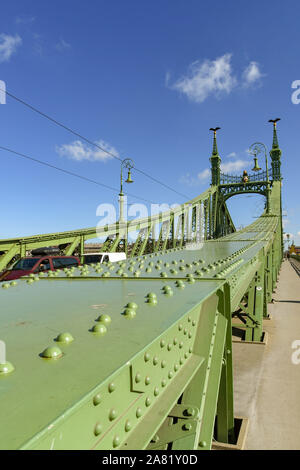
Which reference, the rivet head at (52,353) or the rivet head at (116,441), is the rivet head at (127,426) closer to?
the rivet head at (116,441)

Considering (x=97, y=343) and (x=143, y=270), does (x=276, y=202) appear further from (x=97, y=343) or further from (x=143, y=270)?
(x=97, y=343)

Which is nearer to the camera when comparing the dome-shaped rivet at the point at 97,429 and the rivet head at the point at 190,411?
the dome-shaped rivet at the point at 97,429

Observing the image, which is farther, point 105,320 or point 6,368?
point 105,320

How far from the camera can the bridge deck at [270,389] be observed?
393 centimetres

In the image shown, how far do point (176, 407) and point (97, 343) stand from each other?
791 millimetres

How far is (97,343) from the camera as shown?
1201 mm

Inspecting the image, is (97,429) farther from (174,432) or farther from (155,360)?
(174,432)

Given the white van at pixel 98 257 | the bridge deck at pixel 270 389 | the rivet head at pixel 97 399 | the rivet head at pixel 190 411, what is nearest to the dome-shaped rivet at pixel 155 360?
the rivet head at pixel 97 399

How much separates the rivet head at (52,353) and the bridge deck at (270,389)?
364cm

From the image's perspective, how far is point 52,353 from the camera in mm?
1061

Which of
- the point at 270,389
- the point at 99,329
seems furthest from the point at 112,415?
the point at 270,389

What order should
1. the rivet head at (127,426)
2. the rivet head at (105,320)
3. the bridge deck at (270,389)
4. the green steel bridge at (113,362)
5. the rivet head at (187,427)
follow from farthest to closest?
1. the bridge deck at (270,389)
2. the rivet head at (187,427)
3. the rivet head at (105,320)
4. the rivet head at (127,426)
5. the green steel bridge at (113,362)

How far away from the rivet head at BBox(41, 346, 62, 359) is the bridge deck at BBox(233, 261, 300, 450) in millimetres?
3643

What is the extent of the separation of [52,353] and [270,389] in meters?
5.24
